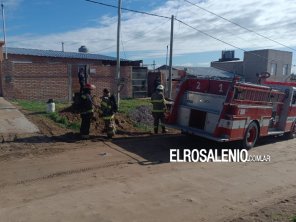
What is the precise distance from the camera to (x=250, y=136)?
35.3 feet

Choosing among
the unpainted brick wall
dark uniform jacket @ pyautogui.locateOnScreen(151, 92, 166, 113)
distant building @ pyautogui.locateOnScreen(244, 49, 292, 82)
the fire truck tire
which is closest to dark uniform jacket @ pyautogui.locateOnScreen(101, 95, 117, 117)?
dark uniform jacket @ pyautogui.locateOnScreen(151, 92, 166, 113)

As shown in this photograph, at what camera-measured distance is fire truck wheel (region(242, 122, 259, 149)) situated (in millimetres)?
10373

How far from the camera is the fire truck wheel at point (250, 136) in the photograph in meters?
10.4

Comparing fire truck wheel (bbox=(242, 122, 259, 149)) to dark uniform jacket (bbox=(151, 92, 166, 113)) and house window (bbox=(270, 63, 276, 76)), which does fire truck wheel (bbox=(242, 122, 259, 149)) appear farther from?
house window (bbox=(270, 63, 276, 76))

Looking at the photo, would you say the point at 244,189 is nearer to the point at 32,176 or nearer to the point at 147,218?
the point at 147,218

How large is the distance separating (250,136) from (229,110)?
179 cm

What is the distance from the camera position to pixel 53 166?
761 cm

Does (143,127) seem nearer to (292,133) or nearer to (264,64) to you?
(292,133)

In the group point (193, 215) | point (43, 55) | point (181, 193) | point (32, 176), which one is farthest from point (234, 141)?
point (43, 55)

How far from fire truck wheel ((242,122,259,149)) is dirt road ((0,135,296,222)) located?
3.12ft

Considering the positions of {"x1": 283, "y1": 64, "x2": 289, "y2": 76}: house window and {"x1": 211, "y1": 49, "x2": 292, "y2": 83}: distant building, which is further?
{"x1": 283, "y1": 64, "x2": 289, "y2": 76}: house window

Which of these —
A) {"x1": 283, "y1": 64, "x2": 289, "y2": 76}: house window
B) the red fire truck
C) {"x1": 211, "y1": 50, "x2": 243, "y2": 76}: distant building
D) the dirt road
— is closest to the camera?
the dirt road

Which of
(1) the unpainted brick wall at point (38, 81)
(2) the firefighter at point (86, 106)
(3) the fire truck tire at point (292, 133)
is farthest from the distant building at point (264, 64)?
(2) the firefighter at point (86, 106)

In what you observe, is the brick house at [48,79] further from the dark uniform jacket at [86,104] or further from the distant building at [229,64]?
the distant building at [229,64]
